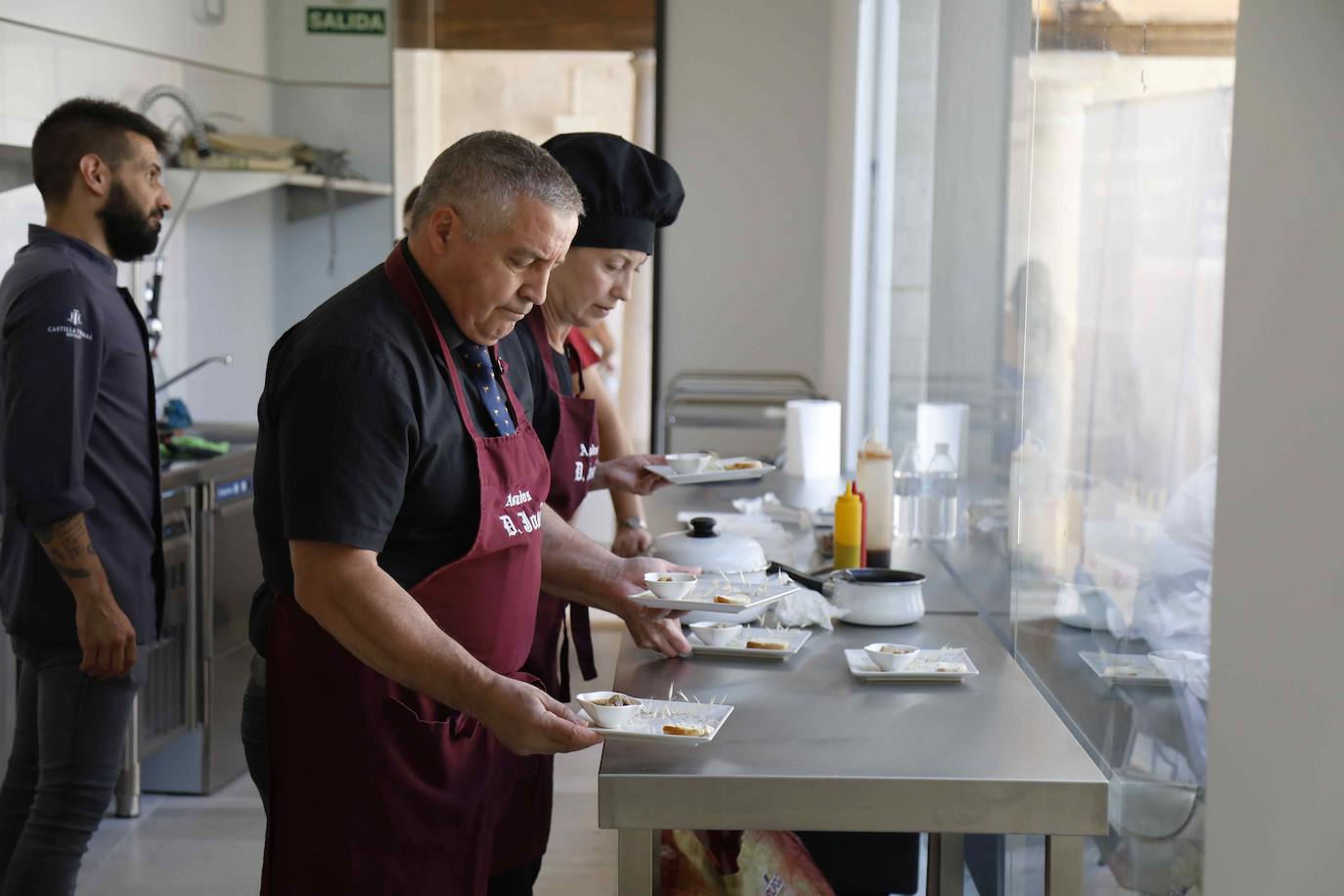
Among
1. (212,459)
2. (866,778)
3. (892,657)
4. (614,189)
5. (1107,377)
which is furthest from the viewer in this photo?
(212,459)

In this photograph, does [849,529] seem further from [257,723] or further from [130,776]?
[130,776]

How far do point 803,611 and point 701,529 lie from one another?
262 millimetres

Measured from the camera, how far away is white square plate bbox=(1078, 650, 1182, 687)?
1.49 meters

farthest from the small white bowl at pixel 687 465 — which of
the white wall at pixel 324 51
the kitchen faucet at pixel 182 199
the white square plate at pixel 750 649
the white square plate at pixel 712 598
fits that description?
the white wall at pixel 324 51

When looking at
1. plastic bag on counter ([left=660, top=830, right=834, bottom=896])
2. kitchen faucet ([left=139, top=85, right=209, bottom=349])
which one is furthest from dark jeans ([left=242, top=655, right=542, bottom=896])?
kitchen faucet ([left=139, top=85, right=209, bottom=349])

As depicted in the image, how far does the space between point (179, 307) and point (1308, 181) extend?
12.9 ft

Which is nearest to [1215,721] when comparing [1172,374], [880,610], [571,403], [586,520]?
[1172,374]

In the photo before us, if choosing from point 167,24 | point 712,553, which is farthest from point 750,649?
point 167,24

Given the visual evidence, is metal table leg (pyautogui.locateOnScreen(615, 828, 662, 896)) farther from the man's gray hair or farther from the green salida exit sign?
the green salida exit sign

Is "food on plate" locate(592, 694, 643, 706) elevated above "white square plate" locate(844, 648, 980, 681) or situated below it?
above

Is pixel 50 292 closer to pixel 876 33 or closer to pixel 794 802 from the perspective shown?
pixel 794 802

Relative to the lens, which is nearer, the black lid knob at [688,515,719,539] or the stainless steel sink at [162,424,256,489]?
the black lid knob at [688,515,719,539]

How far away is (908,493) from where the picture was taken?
2.96m

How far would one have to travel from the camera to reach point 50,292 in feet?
7.82
